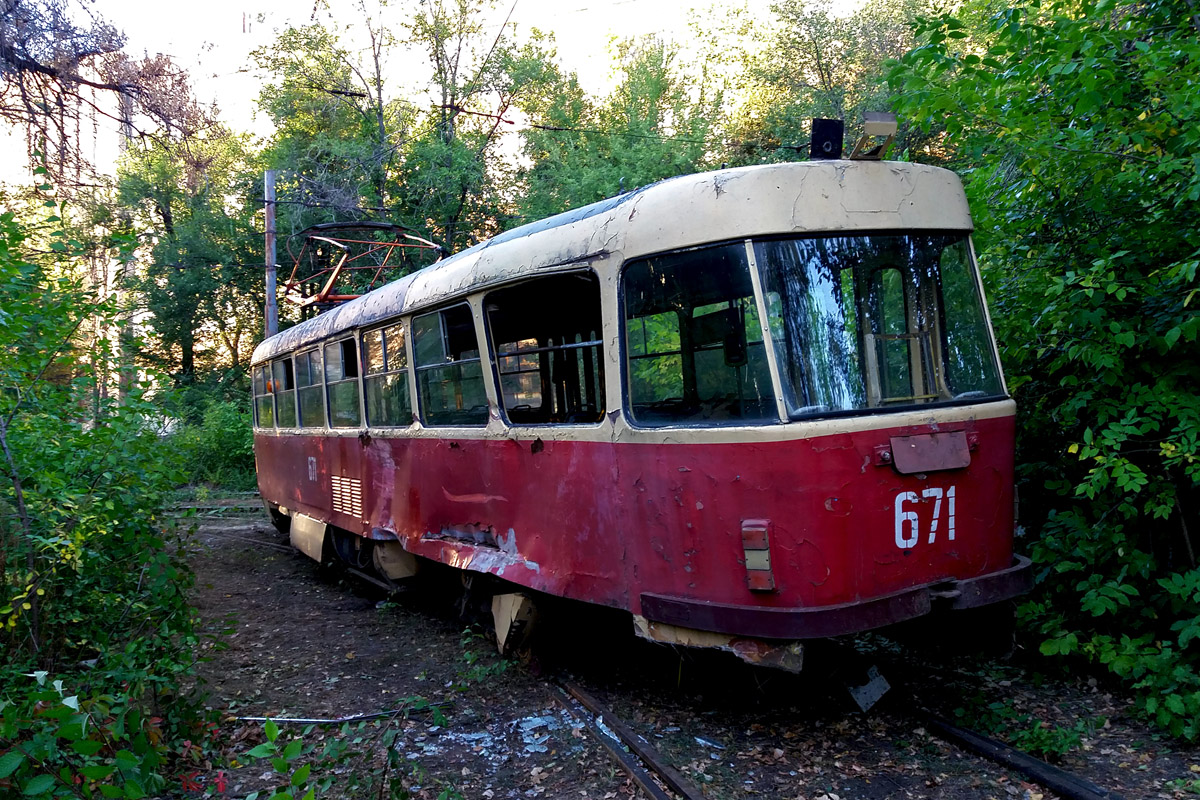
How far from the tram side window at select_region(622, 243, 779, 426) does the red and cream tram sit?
1 centimetres

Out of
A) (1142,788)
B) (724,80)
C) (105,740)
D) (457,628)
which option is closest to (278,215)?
(724,80)

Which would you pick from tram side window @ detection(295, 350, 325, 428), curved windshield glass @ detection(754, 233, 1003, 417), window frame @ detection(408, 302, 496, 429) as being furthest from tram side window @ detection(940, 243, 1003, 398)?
tram side window @ detection(295, 350, 325, 428)

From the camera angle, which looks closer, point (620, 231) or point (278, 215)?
point (620, 231)

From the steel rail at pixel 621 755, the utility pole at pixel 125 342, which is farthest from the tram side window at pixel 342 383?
the steel rail at pixel 621 755

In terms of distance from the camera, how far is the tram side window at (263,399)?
11781mm

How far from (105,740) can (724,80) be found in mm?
26562

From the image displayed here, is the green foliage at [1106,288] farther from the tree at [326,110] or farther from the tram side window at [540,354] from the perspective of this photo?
the tree at [326,110]

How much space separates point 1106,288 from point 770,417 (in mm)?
2077

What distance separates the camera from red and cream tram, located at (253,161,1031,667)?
4098 mm

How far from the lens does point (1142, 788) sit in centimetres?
386

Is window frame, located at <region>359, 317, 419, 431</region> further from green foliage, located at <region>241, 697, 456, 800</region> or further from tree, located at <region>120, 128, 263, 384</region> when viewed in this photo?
tree, located at <region>120, 128, 263, 384</region>

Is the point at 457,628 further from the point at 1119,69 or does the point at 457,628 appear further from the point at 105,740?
the point at 1119,69

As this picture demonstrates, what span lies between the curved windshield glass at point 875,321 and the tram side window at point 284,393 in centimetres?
772

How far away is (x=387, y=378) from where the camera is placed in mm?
7520
